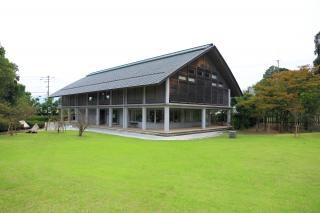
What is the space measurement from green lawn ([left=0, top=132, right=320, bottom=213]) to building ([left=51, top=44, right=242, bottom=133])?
31.1 ft

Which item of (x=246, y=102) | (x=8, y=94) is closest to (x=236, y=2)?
(x=246, y=102)

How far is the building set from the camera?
18.0m

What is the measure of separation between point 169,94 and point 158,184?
1253 cm

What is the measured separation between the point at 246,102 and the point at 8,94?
23244mm

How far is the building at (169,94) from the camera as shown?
1805 cm

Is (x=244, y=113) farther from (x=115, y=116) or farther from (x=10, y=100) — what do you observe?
(x=10, y=100)

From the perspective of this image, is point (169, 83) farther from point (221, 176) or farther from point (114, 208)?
point (114, 208)

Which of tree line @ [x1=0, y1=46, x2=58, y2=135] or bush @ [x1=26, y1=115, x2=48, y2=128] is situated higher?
tree line @ [x1=0, y1=46, x2=58, y2=135]

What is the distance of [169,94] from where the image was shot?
17547 millimetres

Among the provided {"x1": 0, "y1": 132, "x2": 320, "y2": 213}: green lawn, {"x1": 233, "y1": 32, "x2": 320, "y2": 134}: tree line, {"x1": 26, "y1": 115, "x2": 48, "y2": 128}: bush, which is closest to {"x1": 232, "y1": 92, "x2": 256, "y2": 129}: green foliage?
{"x1": 233, "y1": 32, "x2": 320, "y2": 134}: tree line

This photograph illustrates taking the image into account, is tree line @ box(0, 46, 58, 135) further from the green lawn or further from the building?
the green lawn

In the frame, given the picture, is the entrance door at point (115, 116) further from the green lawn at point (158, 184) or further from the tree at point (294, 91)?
the green lawn at point (158, 184)

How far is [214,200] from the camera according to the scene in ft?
14.3

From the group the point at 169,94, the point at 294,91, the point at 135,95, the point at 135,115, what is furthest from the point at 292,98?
the point at 135,115
